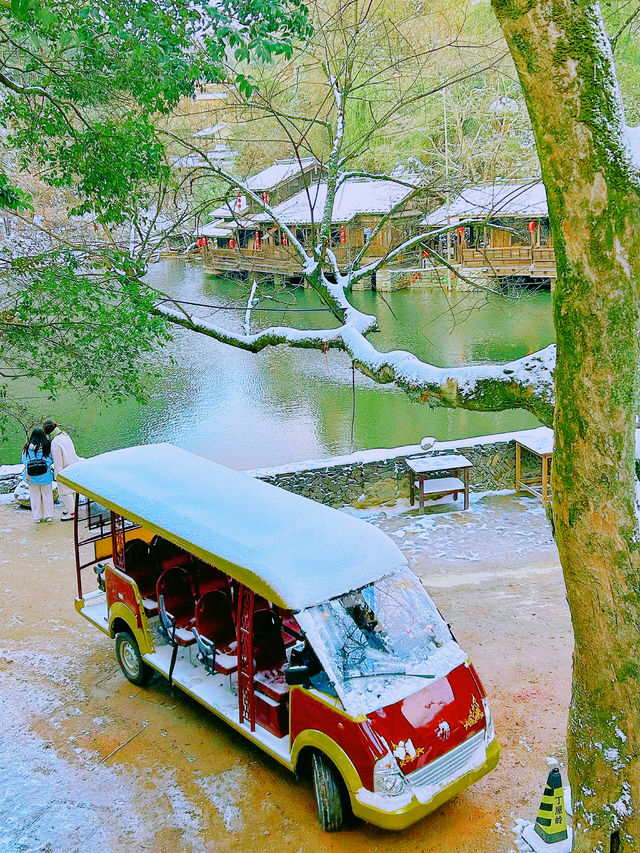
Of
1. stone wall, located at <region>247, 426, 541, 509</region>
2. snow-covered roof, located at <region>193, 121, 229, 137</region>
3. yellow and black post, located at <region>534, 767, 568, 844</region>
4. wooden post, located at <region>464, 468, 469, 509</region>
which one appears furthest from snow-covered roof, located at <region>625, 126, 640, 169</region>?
snow-covered roof, located at <region>193, 121, 229, 137</region>

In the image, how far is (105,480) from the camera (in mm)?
7164

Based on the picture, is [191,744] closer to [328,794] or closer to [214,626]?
[214,626]

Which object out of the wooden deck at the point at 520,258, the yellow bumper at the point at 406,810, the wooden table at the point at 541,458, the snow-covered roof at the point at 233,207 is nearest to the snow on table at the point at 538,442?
the wooden table at the point at 541,458

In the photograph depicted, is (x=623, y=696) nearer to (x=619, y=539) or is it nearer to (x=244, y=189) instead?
(x=619, y=539)

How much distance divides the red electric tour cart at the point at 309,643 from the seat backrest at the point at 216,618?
0.01 m

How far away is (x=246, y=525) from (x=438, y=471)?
19.6 feet

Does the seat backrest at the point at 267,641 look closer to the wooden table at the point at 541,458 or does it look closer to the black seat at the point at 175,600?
the black seat at the point at 175,600

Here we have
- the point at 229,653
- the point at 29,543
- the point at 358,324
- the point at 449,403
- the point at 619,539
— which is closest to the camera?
the point at 619,539

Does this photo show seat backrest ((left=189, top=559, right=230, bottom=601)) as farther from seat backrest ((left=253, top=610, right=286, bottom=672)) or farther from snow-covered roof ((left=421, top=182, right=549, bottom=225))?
snow-covered roof ((left=421, top=182, right=549, bottom=225))

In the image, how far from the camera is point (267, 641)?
5.89 metres

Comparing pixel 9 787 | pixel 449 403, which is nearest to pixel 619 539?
pixel 449 403

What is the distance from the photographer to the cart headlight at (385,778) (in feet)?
15.1

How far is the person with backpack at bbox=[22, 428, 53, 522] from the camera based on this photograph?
11.0 meters

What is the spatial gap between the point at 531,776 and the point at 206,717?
2.75 metres
